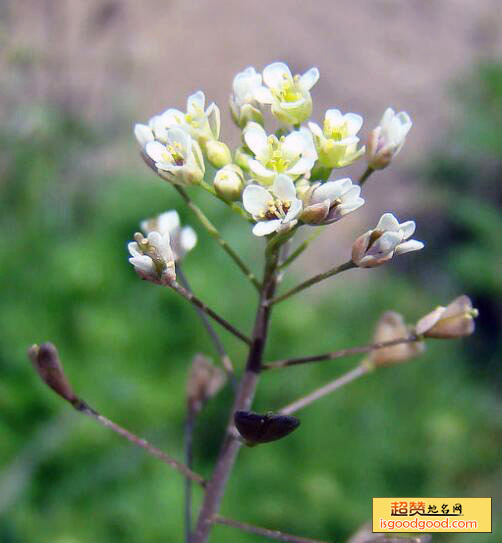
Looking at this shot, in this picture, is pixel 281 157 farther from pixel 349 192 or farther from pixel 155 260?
pixel 155 260

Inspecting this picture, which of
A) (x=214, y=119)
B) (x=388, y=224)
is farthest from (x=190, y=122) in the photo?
(x=388, y=224)

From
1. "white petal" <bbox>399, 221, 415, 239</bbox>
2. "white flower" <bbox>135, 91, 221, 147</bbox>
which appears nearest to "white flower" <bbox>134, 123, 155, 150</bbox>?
"white flower" <bbox>135, 91, 221, 147</bbox>

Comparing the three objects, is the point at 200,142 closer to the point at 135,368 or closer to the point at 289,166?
the point at 289,166

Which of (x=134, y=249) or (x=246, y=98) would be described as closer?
(x=134, y=249)

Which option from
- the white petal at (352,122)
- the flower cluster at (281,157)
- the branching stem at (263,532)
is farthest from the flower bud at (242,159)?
the branching stem at (263,532)

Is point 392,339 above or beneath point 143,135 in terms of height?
beneath

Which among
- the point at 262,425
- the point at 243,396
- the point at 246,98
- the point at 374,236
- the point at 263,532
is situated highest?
the point at 246,98
